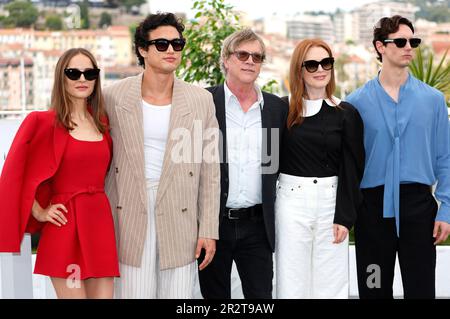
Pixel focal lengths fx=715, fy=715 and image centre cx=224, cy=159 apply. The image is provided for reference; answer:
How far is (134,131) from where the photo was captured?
107 inches

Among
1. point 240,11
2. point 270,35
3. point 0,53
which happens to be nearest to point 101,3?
point 0,53

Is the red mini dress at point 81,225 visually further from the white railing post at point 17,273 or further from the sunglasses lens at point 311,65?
the sunglasses lens at point 311,65

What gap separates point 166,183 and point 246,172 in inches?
15.0

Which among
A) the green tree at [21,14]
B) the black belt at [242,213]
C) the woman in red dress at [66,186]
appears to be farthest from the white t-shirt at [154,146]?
the green tree at [21,14]

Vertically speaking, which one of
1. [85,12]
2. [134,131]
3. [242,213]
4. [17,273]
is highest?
[85,12]

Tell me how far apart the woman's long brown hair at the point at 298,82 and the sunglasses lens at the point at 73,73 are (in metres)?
0.88

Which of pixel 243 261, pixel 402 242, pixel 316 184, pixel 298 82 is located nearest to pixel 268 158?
pixel 316 184

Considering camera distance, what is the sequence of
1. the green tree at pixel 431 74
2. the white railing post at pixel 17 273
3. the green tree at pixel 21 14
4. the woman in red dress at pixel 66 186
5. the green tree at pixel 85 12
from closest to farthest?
the woman in red dress at pixel 66 186 < the white railing post at pixel 17 273 < the green tree at pixel 431 74 < the green tree at pixel 21 14 < the green tree at pixel 85 12

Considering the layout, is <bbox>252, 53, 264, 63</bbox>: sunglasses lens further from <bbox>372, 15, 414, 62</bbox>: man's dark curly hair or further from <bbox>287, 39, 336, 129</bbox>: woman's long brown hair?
<bbox>372, 15, 414, 62</bbox>: man's dark curly hair

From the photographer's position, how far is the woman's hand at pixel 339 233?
2877 mm

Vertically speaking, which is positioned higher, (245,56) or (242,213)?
(245,56)

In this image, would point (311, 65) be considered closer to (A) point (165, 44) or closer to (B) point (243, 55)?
(B) point (243, 55)

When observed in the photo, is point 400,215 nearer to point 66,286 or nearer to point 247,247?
point 247,247

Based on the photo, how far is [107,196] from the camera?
2.79 metres
